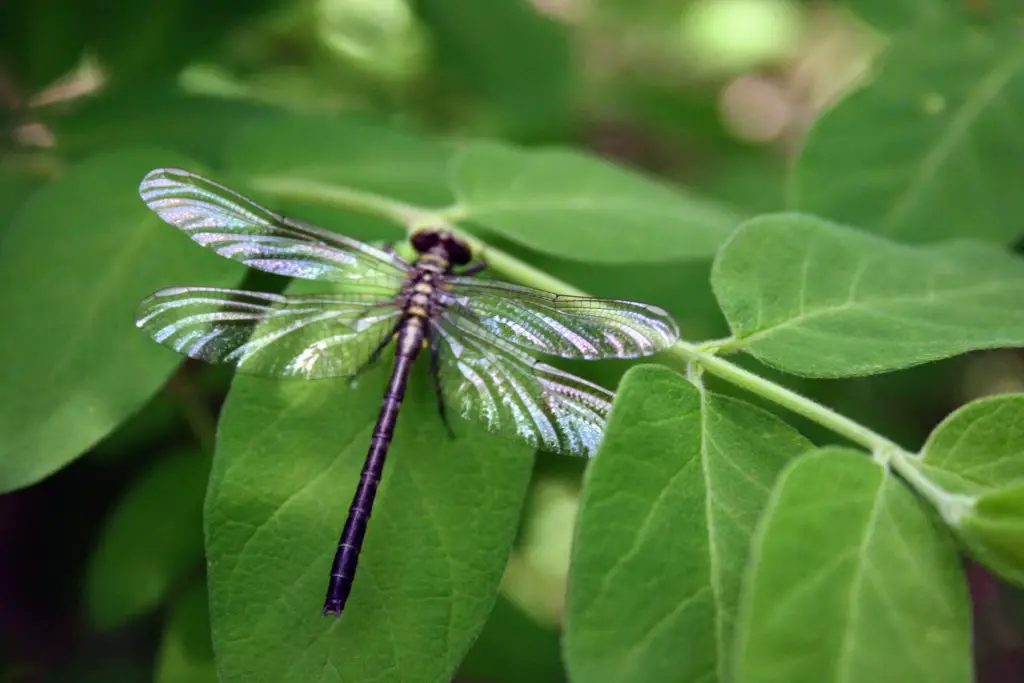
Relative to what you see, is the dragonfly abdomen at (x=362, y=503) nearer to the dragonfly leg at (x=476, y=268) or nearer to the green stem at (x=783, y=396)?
the dragonfly leg at (x=476, y=268)

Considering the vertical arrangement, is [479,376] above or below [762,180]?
below

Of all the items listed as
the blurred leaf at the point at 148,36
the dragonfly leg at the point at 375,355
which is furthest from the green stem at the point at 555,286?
the blurred leaf at the point at 148,36

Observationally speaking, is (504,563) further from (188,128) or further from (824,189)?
(188,128)

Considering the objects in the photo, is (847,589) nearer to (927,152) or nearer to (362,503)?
(362,503)

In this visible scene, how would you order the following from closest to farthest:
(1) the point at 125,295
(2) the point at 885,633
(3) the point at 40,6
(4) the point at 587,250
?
(2) the point at 885,633
(1) the point at 125,295
(4) the point at 587,250
(3) the point at 40,6

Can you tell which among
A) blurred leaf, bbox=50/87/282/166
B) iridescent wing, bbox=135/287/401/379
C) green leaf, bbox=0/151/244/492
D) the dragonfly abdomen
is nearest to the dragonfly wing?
the dragonfly abdomen

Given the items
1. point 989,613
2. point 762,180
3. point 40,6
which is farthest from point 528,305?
point 989,613
